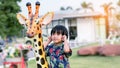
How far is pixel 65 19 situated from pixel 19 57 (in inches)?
764

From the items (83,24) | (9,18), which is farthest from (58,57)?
(83,24)

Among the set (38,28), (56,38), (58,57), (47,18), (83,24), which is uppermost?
(47,18)

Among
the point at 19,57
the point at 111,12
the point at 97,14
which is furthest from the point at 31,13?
the point at 111,12

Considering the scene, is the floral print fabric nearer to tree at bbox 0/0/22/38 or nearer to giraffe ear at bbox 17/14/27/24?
giraffe ear at bbox 17/14/27/24

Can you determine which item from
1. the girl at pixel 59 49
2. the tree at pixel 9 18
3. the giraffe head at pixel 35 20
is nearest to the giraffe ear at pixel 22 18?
the giraffe head at pixel 35 20

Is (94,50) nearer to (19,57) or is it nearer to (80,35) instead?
(19,57)

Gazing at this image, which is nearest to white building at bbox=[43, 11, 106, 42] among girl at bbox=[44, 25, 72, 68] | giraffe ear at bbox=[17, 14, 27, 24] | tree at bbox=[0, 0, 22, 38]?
tree at bbox=[0, 0, 22, 38]

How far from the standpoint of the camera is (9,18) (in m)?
19.7

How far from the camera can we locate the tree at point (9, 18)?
63.6 ft

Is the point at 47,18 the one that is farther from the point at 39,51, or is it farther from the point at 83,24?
the point at 83,24

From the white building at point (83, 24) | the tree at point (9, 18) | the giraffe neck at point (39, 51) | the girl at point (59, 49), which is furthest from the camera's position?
the white building at point (83, 24)

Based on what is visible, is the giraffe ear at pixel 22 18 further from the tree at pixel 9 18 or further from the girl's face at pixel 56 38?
the tree at pixel 9 18

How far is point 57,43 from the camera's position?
3.42 meters

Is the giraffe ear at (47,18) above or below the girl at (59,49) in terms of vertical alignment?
above
